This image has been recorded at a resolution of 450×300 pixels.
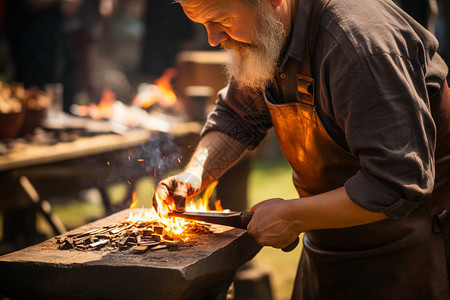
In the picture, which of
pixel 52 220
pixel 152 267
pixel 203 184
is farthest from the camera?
pixel 52 220

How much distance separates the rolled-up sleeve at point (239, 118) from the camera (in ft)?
8.46

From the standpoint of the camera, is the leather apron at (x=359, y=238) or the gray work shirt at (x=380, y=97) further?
the leather apron at (x=359, y=238)

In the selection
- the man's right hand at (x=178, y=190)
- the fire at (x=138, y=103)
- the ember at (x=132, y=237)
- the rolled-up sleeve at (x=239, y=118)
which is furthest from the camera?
the fire at (x=138, y=103)

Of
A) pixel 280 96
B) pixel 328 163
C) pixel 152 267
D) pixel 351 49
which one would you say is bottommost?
pixel 152 267

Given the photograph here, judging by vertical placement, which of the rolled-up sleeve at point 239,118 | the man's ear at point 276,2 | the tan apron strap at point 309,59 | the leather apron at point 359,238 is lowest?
the leather apron at point 359,238

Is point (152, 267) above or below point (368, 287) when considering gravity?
above

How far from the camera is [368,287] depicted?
7.22 feet

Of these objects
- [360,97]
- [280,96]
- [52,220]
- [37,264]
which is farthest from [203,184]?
[52,220]

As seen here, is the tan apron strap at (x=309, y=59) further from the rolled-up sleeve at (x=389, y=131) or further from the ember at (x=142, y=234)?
the ember at (x=142, y=234)

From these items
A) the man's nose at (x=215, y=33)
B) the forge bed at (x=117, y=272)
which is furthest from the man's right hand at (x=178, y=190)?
the man's nose at (x=215, y=33)

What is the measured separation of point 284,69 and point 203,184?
0.75 m

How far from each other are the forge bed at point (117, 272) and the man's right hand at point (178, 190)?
23cm

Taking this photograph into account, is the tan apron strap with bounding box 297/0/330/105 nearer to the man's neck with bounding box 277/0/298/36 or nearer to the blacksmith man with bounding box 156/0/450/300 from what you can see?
the blacksmith man with bounding box 156/0/450/300

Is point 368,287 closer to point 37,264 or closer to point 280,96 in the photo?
point 280,96
